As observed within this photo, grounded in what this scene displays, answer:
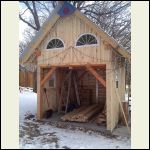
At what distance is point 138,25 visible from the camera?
6.64 metres

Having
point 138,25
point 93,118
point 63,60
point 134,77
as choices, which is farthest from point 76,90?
point 138,25

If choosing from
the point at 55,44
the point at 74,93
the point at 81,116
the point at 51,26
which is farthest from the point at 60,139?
the point at 74,93

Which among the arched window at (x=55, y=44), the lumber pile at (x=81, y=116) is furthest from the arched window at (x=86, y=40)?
the lumber pile at (x=81, y=116)

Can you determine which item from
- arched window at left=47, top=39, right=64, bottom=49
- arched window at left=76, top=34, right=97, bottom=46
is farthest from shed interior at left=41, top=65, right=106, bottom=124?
arched window at left=76, top=34, right=97, bottom=46

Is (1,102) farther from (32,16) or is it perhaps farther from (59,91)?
(32,16)

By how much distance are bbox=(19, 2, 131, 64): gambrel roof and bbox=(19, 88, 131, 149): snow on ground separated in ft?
9.03

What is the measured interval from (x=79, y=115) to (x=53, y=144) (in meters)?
2.66

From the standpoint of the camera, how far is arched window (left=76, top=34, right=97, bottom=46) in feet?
27.8

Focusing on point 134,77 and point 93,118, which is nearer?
point 134,77

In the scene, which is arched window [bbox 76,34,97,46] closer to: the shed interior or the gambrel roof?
the gambrel roof

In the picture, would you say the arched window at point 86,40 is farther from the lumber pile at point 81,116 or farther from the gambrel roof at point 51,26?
the lumber pile at point 81,116

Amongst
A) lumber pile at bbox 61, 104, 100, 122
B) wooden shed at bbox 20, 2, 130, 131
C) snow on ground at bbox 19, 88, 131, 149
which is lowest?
snow on ground at bbox 19, 88, 131, 149

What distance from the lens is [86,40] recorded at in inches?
336

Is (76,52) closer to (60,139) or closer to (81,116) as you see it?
(81,116)
